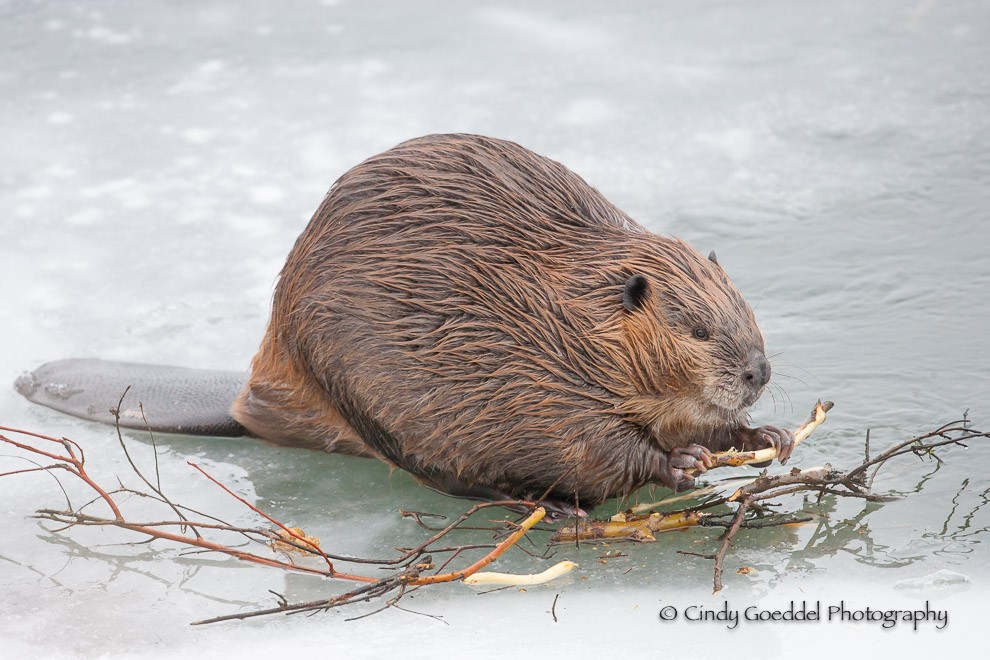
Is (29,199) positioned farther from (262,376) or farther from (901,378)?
(901,378)

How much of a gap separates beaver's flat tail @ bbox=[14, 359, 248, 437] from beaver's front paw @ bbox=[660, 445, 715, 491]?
1.13m

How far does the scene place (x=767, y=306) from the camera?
11.9 feet

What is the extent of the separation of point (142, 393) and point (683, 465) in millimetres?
1434

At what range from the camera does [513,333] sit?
2.64 m

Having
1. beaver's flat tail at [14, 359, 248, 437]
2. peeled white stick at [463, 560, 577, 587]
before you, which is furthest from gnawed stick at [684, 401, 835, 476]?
beaver's flat tail at [14, 359, 248, 437]

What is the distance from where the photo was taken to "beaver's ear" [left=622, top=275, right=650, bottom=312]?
257cm

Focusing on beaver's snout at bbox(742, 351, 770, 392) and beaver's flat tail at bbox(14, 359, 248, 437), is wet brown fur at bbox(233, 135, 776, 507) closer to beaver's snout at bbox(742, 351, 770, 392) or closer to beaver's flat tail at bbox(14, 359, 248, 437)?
beaver's snout at bbox(742, 351, 770, 392)

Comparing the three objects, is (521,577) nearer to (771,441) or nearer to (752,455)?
(752,455)

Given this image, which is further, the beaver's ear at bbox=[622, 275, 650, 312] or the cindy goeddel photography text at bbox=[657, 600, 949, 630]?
the beaver's ear at bbox=[622, 275, 650, 312]

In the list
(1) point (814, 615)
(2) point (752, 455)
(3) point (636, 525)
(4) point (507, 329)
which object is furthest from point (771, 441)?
(4) point (507, 329)

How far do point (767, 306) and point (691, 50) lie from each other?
2.64 meters

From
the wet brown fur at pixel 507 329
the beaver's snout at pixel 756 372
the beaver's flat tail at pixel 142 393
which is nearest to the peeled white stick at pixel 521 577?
the wet brown fur at pixel 507 329

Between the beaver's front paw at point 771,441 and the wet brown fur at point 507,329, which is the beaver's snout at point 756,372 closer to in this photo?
the wet brown fur at point 507,329

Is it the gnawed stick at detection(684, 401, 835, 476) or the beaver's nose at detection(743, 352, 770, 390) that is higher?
the beaver's nose at detection(743, 352, 770, 390)
